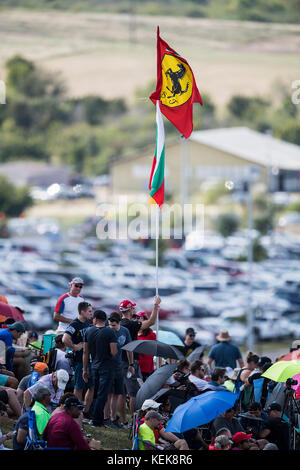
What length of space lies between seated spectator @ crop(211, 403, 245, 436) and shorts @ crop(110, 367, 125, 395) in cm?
133

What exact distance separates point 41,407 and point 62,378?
2.19ft

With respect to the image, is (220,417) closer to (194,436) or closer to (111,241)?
(194,436)

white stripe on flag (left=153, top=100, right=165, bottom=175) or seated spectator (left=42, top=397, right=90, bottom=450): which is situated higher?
white stripe on flag (left=153, top=100, right=165, bottom=175)

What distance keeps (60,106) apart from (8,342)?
101 metres

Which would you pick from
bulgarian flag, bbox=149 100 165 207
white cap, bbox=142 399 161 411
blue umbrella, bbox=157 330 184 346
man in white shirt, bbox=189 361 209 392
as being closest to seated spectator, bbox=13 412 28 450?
white cap, bbox=142 399 161 411

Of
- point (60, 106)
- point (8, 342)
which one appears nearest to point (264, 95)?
point (60, 106)

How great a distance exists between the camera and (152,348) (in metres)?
10.6

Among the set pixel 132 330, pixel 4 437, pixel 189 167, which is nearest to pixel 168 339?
pixel 132 330

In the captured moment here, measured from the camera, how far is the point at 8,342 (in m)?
11.4

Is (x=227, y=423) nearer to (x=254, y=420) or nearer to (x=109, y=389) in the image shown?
(x=254, y=420)

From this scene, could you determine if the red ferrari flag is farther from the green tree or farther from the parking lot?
the green tree

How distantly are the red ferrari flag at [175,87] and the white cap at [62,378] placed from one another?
4.36 m

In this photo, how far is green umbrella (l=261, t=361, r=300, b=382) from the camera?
34.2 feet
